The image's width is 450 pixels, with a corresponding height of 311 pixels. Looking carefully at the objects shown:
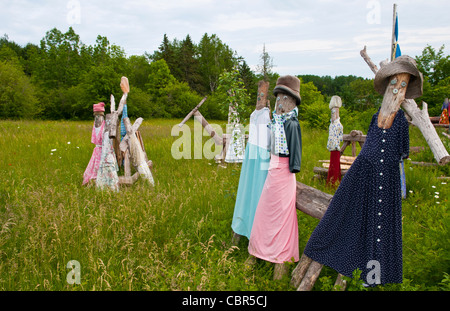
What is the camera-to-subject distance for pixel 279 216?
332cm

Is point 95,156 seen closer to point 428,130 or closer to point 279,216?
point 279,216

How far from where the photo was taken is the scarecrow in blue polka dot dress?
276 cm

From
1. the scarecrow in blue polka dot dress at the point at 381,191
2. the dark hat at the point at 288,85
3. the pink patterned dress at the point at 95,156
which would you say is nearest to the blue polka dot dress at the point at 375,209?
the scarecrow in blue polka dot dress at the point at 381,191

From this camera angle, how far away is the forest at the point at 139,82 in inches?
802

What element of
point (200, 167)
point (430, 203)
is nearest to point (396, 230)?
point (430, 203)

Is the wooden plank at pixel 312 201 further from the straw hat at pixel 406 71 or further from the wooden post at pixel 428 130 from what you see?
the straw hat at pixel 406 71

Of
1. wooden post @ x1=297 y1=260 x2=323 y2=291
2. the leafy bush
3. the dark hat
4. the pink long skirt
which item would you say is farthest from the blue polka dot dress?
the leafy bush

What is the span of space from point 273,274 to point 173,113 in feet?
98.4

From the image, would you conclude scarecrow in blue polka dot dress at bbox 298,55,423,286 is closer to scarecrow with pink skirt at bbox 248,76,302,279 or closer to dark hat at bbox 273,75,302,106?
scarecrow with pink skirt at bbox 248,76,302,279

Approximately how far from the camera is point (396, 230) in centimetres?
277

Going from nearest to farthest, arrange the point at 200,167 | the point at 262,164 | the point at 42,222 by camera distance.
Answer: the point at 262,164 → the point at 42,222 → the point at 200,167

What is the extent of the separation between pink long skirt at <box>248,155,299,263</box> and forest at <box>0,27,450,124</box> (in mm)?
2464

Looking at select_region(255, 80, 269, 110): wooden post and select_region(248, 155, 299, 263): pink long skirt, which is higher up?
select_region(255, 80, 269, 110): wooden post
